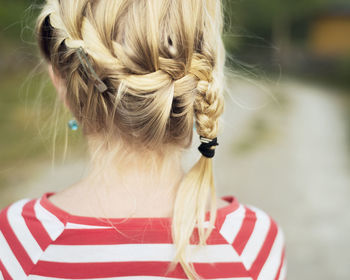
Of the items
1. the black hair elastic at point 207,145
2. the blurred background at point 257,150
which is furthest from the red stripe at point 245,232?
the blurred background at point 257,150

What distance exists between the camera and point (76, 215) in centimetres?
112

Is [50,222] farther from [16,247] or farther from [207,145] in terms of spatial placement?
[207,145]

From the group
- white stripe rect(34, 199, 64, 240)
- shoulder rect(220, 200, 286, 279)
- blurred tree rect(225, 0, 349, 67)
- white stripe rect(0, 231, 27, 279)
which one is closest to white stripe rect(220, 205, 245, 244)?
shoulder rect(220, 200, 286, 279)

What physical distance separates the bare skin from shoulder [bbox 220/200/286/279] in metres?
0.08

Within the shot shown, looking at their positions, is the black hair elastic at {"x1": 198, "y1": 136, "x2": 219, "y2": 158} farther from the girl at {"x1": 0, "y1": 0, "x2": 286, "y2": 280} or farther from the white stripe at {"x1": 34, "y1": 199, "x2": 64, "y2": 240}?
the white stripe at {"x1": 34, "y1": 199, "x2": 64, "y2": 240}

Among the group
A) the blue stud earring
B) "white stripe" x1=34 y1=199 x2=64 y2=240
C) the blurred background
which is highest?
the blue stud earring

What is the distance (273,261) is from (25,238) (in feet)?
2.30

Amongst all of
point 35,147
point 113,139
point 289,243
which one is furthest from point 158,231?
point 35,147

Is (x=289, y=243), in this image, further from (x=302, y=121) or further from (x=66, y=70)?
(x=302, y=121)

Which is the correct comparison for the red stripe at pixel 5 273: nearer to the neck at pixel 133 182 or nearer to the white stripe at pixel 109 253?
the white stripe at pixel 109 253

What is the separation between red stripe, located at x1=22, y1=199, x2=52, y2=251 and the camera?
3.57 ft

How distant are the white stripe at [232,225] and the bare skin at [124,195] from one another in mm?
56

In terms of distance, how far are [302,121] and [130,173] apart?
7.05 m

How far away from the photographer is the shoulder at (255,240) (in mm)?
1131
